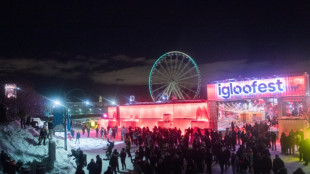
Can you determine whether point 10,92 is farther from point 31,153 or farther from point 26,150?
point 31,153

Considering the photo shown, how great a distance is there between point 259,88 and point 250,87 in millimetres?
734

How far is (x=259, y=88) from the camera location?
838 inches

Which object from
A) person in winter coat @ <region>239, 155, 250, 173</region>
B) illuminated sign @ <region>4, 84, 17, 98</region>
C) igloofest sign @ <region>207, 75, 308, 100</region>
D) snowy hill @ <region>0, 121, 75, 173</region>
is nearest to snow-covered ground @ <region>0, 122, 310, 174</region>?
snowy hill @ <region>0, 121, 75, 173</region>

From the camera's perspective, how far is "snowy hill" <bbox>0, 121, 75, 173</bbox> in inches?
515

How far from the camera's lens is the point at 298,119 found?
61.9 ft

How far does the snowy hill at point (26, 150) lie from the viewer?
1307cm

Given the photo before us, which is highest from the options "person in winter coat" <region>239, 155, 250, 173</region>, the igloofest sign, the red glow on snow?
the igloofest sign

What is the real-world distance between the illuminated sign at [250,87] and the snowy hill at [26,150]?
46.5ft

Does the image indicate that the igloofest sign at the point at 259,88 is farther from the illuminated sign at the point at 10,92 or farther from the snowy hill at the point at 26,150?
the illuminated sign at the point at 10,92

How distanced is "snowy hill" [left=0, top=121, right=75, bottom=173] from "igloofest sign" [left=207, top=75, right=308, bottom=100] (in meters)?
14.0

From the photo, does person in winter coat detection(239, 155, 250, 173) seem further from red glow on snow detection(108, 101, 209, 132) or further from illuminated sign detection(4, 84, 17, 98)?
illuminated sign detection(4, 84, 17, 98)

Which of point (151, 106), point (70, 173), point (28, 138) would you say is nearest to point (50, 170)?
Answer: point (70, 173)

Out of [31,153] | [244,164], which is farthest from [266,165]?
[31,153]

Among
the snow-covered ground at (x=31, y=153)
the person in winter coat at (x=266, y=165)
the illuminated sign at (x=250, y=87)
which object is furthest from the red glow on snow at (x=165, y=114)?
the person in winter coat at (x=266, y=165)
